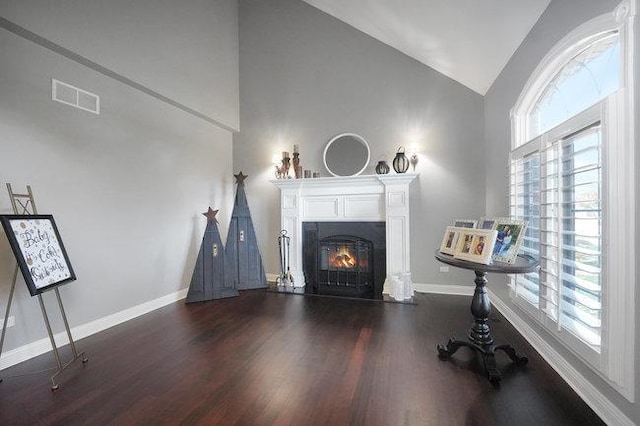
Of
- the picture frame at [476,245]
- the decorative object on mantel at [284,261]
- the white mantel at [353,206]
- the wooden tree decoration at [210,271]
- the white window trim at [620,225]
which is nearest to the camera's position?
the white window trim at [620,225]

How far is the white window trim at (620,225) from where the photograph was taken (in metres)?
1.43

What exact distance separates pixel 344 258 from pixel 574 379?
2.87m

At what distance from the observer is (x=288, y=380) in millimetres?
2045

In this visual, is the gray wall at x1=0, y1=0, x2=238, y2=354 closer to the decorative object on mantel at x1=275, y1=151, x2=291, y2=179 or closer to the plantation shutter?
the decorative object on mantel at x1=275, y1=151, x2=291, y2=179

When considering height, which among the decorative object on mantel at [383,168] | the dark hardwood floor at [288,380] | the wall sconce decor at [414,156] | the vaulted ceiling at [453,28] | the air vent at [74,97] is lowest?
the dark hardwood floor at [288,380]

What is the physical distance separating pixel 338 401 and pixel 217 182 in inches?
150

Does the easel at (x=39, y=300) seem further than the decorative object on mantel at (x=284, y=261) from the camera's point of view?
No

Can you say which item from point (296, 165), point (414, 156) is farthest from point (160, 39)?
point (414, 156)

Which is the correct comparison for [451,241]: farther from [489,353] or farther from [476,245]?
[489,353]

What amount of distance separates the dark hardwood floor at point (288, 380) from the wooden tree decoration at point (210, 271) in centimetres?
73

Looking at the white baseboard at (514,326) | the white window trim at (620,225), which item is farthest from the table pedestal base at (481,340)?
the white window trim at (620,225)

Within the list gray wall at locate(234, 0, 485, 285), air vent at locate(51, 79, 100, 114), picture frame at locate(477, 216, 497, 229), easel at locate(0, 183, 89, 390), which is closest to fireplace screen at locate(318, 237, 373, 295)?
gray wall at locate(234, 0, 485, 285)

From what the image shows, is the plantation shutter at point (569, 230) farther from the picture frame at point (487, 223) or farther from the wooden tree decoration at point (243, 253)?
the wooden tree decoration at point (243, 253)

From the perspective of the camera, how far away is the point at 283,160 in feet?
14.8
